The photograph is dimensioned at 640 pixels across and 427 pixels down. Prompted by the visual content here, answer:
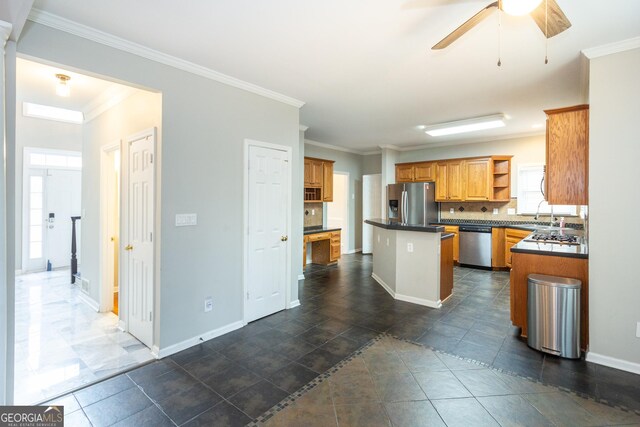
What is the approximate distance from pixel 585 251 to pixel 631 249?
39cm

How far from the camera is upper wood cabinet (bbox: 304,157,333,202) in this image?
634 centimetres

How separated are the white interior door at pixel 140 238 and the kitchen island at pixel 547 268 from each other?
148 inches

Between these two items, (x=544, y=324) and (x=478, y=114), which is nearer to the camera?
(x=544, y=324)

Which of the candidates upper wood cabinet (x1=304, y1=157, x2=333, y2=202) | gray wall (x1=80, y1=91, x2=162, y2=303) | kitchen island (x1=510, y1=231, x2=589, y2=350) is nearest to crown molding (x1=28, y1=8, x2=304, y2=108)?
gray wall (x1=80, y1=91, x2=162, y2=303)

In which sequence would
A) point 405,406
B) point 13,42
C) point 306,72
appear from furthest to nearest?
1. point 306,72
2. point 405,406
3. point 13,42

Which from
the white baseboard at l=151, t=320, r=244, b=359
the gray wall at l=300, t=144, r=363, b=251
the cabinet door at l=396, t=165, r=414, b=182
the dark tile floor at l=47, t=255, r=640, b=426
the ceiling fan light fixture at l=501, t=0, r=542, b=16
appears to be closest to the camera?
the ceiling fan light fixture at l=501, t=0, r=542, b=16

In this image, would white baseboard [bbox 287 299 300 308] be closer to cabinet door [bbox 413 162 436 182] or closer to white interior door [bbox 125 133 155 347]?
white interior door [bbox 125 133 155 347]

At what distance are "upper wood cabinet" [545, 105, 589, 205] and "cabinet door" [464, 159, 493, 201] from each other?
343cm

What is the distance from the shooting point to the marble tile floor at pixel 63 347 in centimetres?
241

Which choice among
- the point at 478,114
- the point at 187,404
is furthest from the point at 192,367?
the point at 478,114

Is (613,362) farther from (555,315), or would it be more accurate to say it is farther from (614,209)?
(614,209)

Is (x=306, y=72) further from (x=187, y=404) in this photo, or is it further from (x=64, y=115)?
(x=64, y=115)

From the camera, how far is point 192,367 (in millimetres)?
2625

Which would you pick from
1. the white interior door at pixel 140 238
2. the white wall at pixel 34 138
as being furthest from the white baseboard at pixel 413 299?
the white wall at pixel 34 138
